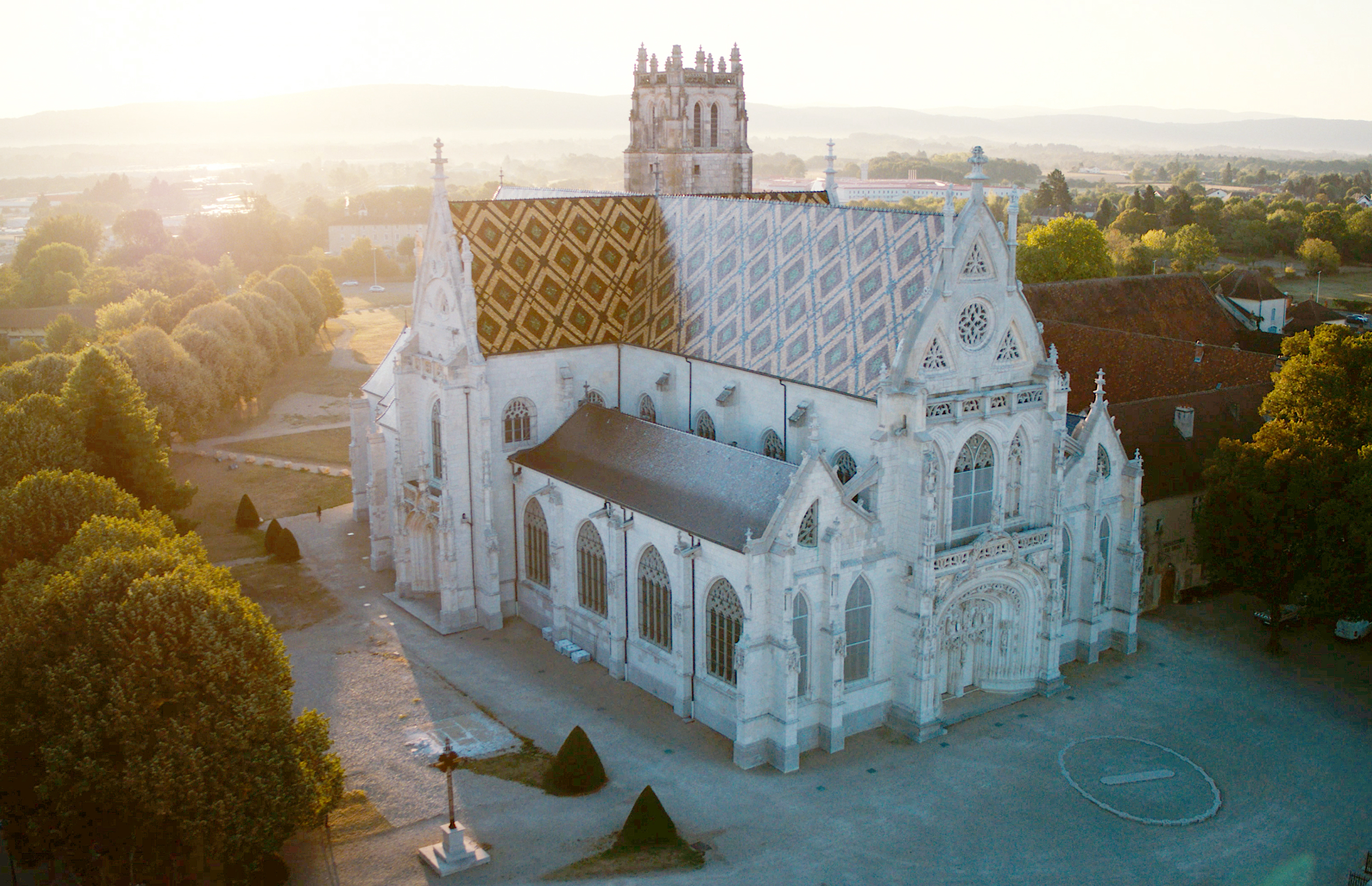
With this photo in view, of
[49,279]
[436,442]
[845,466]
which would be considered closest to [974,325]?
[845,466]

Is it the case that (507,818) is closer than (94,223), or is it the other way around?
(507,818)

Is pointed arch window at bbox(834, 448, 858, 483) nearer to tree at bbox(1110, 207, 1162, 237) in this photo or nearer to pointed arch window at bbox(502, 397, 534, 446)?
pointed arch window at bbox(502, 397, 534, 446)

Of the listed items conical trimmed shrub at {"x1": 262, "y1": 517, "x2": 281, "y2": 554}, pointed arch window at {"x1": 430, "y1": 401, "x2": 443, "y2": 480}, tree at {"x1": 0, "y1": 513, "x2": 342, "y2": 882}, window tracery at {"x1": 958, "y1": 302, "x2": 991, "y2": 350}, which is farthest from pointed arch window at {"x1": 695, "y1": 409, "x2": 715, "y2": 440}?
conical trimmed shrub at {"x1": 262, "y1": 517, "x2": 281, "y2": 554}

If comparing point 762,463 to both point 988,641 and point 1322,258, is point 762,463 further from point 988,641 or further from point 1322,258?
point 1322,258

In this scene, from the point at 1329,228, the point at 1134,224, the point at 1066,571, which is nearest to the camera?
the point at 1066,571

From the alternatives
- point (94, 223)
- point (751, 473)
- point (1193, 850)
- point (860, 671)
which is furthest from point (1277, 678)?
point (94, 223)

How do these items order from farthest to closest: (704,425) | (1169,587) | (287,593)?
(287,593) → (1169,587) → (704,425)

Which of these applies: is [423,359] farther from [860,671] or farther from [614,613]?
[860,671]
